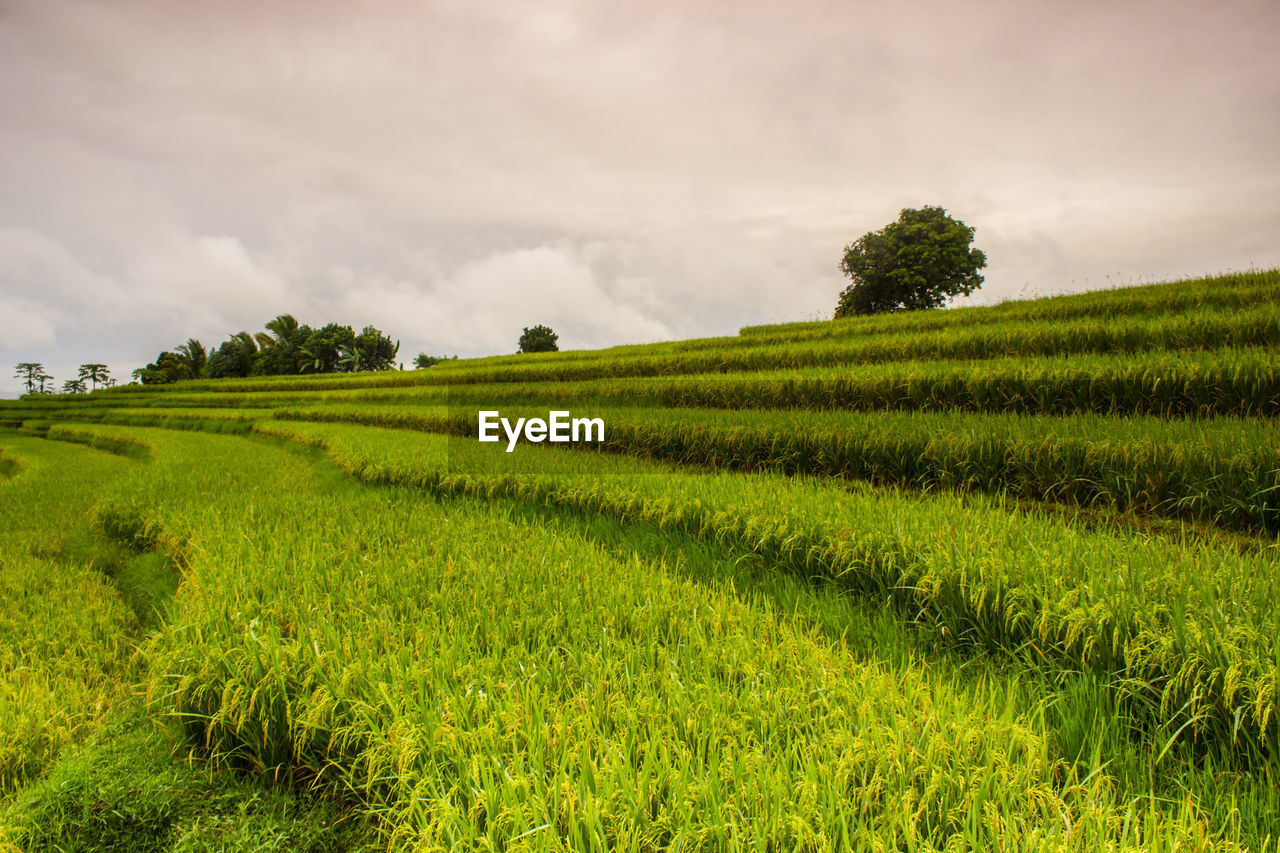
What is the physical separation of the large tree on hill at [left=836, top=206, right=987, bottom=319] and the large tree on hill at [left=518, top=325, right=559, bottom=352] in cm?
2401

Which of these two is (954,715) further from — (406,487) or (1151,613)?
(406,487)

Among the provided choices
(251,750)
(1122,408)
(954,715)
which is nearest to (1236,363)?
(1122,408)

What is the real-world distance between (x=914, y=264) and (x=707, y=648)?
96.7 ft

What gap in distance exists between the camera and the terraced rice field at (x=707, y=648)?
1.37m

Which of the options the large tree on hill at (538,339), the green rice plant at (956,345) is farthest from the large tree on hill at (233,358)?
the green rice plant at (956,345)

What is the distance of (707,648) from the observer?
2.01m

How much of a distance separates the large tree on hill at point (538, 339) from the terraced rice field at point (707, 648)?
1537 inches

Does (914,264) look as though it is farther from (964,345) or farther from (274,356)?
(274,356)

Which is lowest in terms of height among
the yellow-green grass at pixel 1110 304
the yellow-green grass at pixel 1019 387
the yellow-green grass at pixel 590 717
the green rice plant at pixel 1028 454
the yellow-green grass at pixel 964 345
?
the yellow-green grass at pixel 590 717

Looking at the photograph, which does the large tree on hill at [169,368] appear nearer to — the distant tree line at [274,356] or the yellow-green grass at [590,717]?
the distant tree line at [274,356]

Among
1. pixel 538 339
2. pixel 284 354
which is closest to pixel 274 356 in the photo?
pixel 284 354

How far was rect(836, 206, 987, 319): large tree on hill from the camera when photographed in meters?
26.9

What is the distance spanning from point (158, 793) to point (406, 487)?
437 centimetres

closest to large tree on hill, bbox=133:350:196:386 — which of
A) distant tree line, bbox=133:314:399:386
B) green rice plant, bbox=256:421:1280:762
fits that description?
distant tree line, bbox=133:314:399:386
